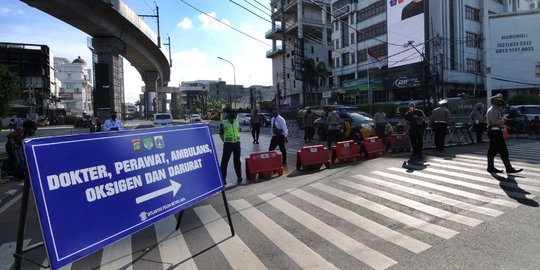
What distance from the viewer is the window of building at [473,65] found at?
183 ft

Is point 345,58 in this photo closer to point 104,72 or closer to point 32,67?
point 104,72

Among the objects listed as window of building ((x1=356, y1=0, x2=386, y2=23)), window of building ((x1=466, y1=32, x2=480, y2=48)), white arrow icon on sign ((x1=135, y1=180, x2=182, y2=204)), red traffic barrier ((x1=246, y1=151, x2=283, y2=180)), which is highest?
window of building ((x1=356, y1=0, x2=386, y2=23))

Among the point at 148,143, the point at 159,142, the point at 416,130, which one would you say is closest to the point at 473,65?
the point at 416,130

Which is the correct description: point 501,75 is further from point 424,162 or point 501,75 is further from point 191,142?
point 191,142

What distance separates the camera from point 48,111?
74312 mm

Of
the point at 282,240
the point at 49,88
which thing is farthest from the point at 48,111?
the point at 282,240

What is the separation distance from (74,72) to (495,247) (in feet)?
415

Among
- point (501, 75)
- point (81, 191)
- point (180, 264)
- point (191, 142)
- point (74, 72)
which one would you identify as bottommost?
point (180, 264)

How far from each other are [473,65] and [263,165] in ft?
184

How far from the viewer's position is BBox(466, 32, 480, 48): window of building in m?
55.3

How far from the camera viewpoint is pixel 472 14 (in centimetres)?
5622

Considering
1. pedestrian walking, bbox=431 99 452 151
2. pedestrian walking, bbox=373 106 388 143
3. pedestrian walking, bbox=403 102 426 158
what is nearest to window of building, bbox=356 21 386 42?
pedestrian walking, bbox=373 106 388 143

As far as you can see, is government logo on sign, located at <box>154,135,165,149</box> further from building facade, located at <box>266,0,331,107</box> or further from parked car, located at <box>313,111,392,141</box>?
building facade, located at <box>266,0,331,107</box>

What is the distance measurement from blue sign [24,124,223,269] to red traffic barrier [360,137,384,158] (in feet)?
27.2
